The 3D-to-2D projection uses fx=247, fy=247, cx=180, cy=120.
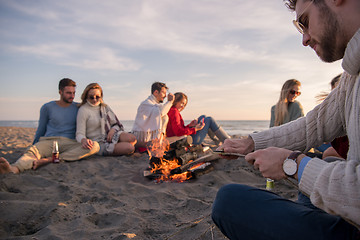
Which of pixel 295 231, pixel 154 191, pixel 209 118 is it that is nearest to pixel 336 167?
pixel 295 231

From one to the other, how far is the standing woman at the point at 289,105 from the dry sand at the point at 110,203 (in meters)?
1.89

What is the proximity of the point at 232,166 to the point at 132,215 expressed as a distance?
8.10 ft

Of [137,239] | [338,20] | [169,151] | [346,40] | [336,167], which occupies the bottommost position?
[137,239]

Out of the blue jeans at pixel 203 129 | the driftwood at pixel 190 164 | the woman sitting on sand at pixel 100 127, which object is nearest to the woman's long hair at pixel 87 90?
the woman sitting on sand at pixel 100 127

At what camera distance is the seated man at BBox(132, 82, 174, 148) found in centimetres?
633

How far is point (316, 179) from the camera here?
111cm

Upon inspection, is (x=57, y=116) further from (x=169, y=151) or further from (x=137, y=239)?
(x=137, y=239)

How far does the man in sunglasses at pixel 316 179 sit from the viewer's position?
1042 mm

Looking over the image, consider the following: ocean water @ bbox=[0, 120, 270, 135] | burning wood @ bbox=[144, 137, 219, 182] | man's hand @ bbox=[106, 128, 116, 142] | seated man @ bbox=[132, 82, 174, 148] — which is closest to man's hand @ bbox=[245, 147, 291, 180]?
burning wood @ bbox=[144, 137, 219, 182]

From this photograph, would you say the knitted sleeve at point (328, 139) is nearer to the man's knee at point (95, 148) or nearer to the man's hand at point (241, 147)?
the man's hand at point (241, 147)

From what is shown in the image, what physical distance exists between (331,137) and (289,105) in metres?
4.34

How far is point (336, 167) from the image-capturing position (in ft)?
3.50

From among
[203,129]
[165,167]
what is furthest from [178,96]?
[165,167]

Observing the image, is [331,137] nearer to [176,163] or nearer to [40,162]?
[176,163]
